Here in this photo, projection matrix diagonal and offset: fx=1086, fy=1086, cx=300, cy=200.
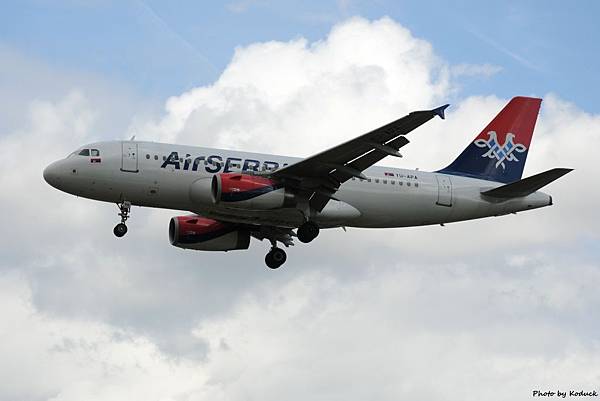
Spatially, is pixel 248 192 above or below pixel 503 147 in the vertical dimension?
below

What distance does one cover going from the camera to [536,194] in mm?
48031

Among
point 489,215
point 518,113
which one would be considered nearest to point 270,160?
point 489,215

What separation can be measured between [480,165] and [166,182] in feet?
51.1

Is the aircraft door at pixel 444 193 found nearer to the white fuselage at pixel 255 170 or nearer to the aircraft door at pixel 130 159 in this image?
the white fuselage at pixel 255 170

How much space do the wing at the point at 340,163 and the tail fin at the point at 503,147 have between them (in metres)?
7.61

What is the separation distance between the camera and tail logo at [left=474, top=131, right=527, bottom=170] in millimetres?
50844

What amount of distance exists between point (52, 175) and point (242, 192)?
7790mm

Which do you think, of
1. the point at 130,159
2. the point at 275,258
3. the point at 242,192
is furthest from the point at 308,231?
the point at 130,159

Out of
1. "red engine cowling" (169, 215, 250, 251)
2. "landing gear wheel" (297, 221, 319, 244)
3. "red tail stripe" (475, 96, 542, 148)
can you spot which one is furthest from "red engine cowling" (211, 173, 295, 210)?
"red tail stripe" (475, 96, 542, 148)

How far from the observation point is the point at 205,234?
49.3m

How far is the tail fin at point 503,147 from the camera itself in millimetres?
50156

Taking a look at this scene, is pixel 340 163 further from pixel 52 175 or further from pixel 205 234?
pixel 52 175

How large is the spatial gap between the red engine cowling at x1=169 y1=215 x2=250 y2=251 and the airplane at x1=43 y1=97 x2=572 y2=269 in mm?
45

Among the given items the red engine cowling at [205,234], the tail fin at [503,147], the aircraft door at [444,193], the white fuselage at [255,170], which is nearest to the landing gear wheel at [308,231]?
the white fuselage at [255,170]
